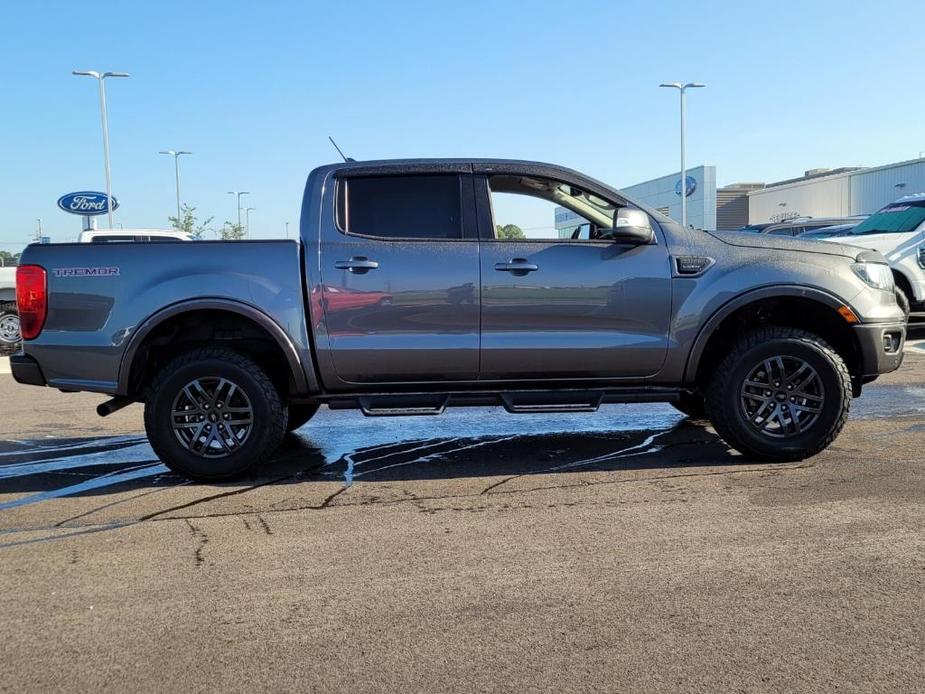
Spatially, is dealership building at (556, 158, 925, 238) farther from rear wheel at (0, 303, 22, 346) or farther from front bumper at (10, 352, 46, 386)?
front bumper at (10, 352, 46, 386)

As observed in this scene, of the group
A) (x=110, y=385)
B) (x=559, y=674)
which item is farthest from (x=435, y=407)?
(x=559, y=674)

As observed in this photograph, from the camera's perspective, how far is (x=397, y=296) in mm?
5293

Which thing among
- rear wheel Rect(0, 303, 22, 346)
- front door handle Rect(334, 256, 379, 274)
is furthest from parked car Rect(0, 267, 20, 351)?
front door handle Rect(334, 256, 379, 274)

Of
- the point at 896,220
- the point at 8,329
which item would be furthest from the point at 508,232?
the point at 8,329

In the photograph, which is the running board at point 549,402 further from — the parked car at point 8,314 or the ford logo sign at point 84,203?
the ford logo sign at point 84,203

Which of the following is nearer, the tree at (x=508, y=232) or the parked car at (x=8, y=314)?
the tree at (x=508, y=232)

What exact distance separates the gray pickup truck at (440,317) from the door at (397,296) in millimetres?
13

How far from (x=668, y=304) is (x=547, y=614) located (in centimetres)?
275

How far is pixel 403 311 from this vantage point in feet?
17.4

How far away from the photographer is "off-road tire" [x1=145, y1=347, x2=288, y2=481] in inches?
206

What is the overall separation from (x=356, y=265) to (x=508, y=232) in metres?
1.08

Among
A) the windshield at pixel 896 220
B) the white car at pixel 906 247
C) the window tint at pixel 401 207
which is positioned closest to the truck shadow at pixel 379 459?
the window tint at pixel 401 207

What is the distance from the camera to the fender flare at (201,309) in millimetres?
5191

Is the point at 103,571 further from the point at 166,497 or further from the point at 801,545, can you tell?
the point at 801,545
